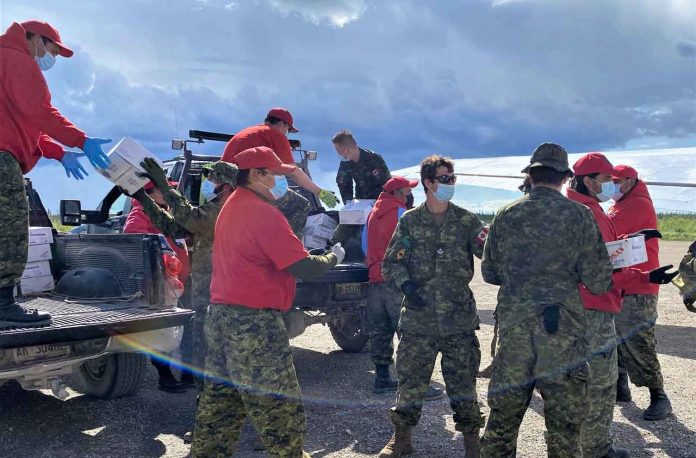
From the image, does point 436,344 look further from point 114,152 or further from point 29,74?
point 29,74

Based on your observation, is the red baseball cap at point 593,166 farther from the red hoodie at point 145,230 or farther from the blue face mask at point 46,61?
the blue face mask at point 46,61

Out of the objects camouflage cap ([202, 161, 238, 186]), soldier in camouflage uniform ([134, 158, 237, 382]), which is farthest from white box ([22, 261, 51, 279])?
camouflage cap ([202, 161, 238, 186])

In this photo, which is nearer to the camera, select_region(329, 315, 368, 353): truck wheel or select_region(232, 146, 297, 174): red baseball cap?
select_region(232, 146, 297, 174): red baseball cap

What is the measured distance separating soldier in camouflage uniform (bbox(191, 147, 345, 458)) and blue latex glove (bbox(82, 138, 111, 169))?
140 centimetres

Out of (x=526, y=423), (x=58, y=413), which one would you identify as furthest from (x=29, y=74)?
(x=526, y=423)

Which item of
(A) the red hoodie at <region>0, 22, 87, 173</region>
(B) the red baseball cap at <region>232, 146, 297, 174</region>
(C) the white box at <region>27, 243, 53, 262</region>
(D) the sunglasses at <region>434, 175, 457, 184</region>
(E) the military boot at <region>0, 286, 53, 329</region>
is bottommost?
(E) the military boot at <region>0, 286, 53, 329</region>

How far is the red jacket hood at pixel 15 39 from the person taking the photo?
13.1 feet

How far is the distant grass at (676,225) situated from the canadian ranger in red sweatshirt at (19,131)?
27.4 meters

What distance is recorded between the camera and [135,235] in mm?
5059

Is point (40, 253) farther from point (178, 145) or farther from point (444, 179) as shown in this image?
point (444, 179)

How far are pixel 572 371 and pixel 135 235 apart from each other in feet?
10.8

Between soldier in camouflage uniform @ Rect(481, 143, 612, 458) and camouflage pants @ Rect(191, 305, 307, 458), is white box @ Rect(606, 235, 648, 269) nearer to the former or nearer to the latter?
soldier in camouflage uniform @ Rect(481, 143, 612, 458)

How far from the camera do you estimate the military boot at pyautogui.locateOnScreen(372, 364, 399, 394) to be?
19.3 feet

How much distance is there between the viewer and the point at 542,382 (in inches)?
136
